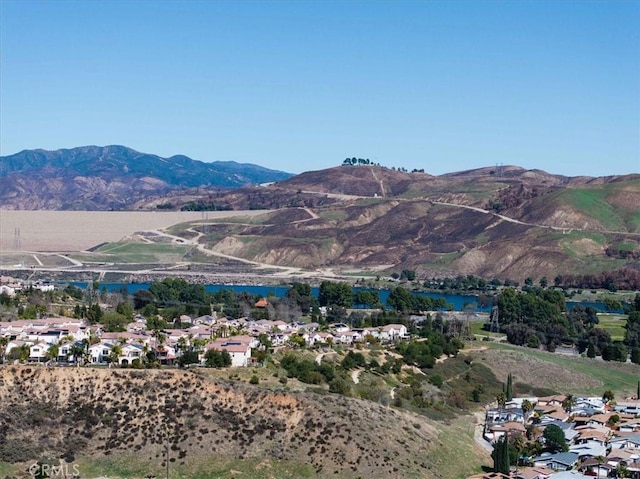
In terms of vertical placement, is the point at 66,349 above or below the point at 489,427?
above

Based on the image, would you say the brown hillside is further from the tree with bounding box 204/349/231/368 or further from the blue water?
the blue water

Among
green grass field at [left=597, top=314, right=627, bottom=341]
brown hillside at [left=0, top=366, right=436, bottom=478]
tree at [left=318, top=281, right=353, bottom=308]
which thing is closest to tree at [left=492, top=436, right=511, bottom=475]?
brown hillside at [left=0, top=366, right=436, bottom=478]

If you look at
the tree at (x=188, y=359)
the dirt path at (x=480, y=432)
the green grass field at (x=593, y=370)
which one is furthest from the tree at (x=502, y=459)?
the green grass field at (x=593, y=370)

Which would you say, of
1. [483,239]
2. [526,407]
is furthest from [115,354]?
[483,239]

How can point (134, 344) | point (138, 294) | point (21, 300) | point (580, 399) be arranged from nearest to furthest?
point (134, 344) < point (580, 399) < point (21, 300) < point (138, 294)

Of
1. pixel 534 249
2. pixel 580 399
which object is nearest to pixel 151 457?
pixel 580 399

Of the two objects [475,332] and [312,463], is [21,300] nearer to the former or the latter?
[475,332]

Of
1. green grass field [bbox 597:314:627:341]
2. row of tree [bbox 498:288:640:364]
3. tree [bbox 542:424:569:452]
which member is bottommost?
tree [bbox 542:424:569:452]
